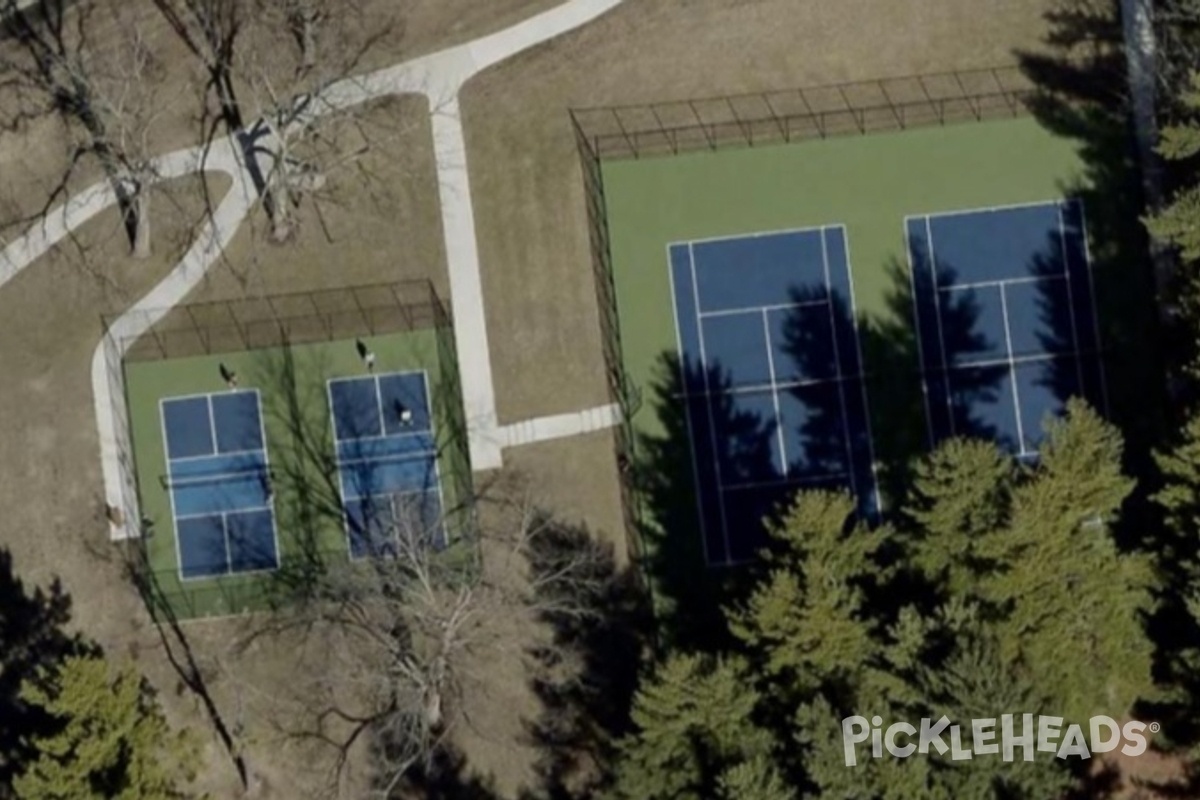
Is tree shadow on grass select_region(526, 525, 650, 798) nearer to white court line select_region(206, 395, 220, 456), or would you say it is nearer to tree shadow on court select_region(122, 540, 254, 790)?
tree shadow on court select_region(122, 540, 254, 790)

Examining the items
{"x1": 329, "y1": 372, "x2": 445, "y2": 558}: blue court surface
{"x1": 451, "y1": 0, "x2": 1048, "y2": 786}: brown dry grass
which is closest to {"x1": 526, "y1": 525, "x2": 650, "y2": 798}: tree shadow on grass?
{"x1": 451, "y1": 0, "x2": 1048, "y2": 786}: brown dry grass

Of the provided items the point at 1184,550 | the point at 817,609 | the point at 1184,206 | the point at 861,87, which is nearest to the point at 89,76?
the point at 861,87

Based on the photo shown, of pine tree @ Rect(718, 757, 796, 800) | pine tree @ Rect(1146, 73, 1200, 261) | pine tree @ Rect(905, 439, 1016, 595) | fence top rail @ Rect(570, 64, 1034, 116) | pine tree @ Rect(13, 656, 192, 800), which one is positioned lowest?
pine tree @ Rect(718, 757, 796, 800)

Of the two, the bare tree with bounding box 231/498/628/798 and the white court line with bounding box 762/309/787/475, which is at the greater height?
the white court line with bounding box 762/309/787/475

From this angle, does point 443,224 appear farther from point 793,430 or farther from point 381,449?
point 793,430

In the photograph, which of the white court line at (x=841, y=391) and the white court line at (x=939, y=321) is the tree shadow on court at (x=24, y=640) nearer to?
the white court line at (x=841, y=391)

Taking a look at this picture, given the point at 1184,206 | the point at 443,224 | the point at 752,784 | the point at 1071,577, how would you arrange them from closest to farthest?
the point at 752,784 < the point at 1071,577 < the point at 1184,206 < the point at 443,224
